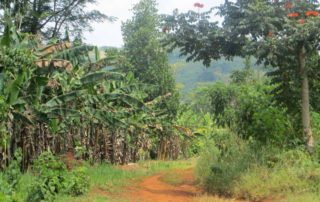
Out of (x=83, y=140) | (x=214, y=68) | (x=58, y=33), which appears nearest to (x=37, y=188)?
(x=83, y=140)

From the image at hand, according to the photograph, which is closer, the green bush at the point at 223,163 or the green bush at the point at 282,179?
the green bush at the point at 282,179

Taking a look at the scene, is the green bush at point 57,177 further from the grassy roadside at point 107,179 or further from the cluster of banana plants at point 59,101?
the cluster of banana plants at point 59,101

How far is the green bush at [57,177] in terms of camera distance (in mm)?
9023

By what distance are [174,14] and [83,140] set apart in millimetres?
6353

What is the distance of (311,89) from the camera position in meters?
12.2

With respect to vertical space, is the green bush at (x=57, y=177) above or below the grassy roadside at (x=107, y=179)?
above

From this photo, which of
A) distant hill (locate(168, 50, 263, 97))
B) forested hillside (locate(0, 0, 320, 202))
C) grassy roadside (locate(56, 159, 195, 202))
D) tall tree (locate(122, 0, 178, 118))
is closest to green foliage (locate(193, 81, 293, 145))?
forested hillside (locate(0, 0, 320, 202))

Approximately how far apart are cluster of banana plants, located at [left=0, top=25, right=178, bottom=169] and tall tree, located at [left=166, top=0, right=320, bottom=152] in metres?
2.92

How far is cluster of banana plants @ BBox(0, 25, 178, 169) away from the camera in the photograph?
35.3ft

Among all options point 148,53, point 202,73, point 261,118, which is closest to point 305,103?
point 261,118

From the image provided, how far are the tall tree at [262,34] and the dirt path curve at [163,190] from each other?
3.16 meters

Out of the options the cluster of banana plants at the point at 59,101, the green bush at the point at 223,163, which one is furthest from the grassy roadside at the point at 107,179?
the green bush at the point at 223,163

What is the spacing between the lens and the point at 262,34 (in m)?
10.6

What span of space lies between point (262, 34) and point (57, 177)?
5.48m
